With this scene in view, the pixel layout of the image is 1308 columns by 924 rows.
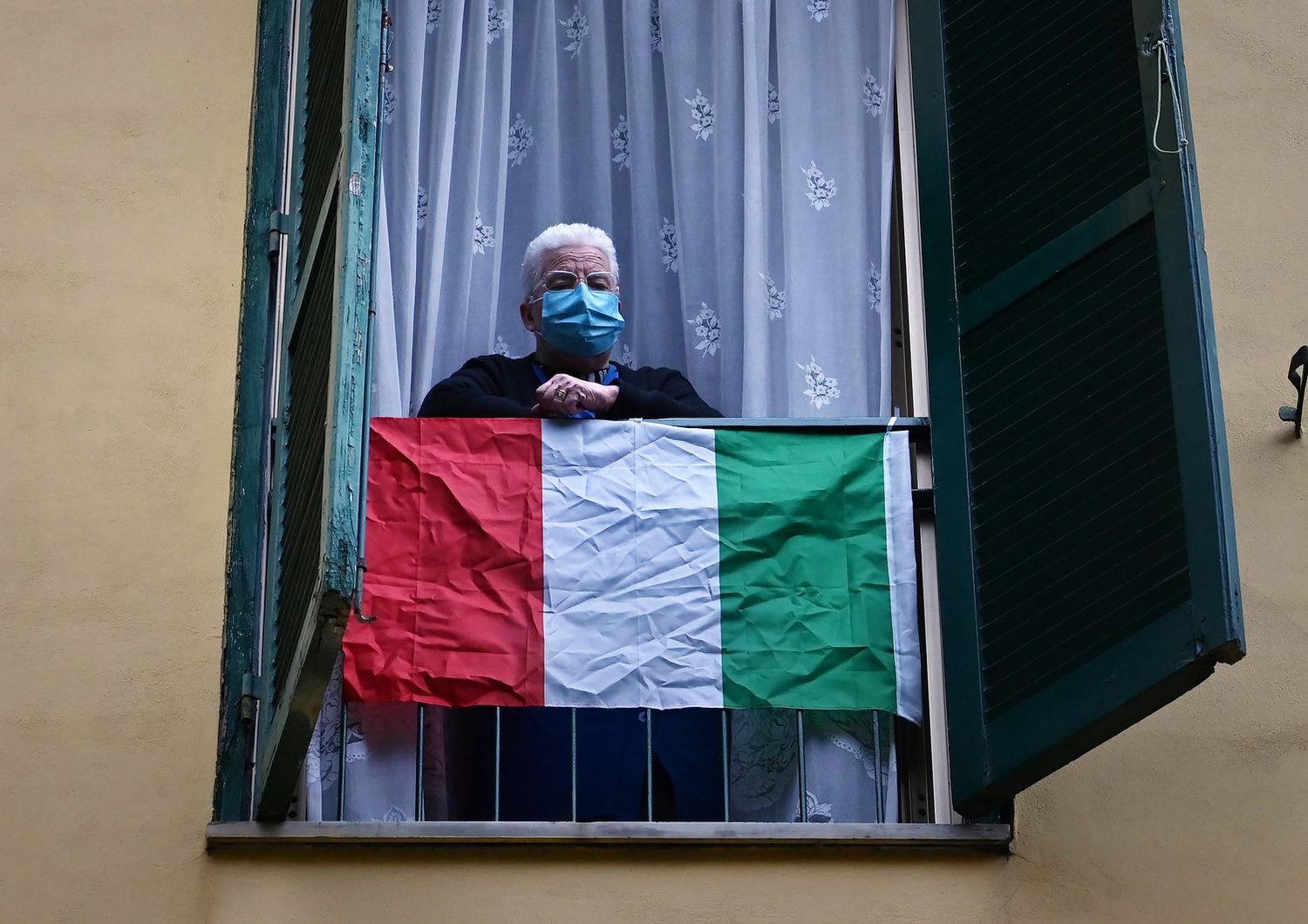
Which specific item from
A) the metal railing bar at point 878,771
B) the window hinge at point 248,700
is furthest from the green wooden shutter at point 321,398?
the metal railing bar at point 878,771

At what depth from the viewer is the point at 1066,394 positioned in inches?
185

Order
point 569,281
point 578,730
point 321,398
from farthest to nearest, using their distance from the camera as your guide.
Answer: point 569,281, point 578,730, point 321,398

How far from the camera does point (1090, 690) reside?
4457 millimetres

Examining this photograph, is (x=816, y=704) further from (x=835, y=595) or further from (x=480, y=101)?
(x=480, y=101)

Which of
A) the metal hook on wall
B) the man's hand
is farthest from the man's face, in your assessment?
the metal hook on wall

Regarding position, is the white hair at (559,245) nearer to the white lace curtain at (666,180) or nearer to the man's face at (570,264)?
the man's face at (570,264)

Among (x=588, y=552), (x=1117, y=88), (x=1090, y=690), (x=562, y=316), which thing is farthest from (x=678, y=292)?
(x=1090, y=690)

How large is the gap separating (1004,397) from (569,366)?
4.02 feet

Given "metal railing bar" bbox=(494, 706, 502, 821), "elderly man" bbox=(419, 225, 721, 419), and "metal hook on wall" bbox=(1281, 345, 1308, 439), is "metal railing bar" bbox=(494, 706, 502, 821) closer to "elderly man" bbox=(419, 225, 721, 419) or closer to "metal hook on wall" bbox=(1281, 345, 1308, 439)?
"elderly man" bbox=(419, 225, 721, 419)

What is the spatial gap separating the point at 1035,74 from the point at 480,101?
1690 millimetres

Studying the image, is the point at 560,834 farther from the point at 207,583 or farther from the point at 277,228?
the point at 277,228

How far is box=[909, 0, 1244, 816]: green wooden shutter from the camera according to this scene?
14.3 feet

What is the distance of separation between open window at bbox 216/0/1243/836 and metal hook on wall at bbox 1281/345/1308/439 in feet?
2.29

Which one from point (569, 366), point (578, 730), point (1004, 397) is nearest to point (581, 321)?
point (569, 366)
